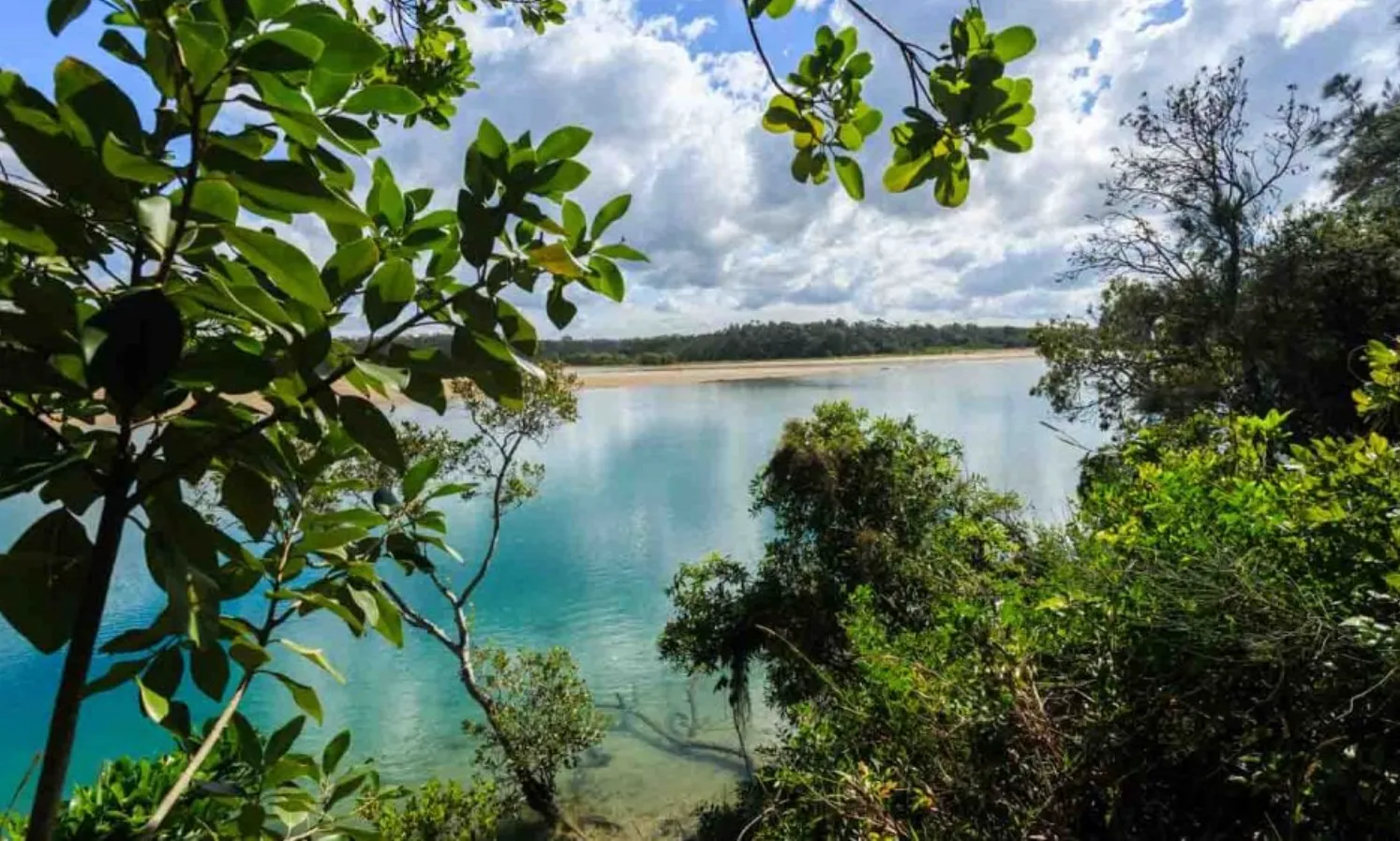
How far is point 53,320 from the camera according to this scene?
560 millimetres

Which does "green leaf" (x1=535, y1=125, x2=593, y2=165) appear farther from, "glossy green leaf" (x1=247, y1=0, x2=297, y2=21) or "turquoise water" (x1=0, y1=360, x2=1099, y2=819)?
"turquoise water" (x1=0, y1=360, x2=1099, y2=819)

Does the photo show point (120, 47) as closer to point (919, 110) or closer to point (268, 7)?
point (268, 7)

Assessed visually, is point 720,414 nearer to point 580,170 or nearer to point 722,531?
point 722,531

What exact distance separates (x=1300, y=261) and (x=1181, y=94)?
339 cm

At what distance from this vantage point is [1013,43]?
2.74 ft

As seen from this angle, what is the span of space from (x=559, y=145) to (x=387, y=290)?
0.19 m

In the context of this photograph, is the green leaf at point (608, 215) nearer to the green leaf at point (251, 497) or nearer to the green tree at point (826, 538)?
the green leaf at point (251, 497)

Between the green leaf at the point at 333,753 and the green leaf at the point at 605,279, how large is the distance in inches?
43.3

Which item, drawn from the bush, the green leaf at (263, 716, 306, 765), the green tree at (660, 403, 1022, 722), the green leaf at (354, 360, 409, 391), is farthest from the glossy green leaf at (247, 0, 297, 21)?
the green tree at (660, 403, 1022, 722)

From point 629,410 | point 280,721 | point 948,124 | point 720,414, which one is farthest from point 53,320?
point 629,410

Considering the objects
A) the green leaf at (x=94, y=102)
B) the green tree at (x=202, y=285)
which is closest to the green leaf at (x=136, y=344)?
the green tree at (x=202, y=285)

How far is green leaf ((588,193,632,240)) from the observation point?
0.78 meters

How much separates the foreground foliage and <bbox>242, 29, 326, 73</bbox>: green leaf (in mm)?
1491

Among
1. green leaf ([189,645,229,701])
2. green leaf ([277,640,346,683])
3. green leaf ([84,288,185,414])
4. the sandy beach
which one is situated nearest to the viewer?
green leaf ([84,288,185,414])
